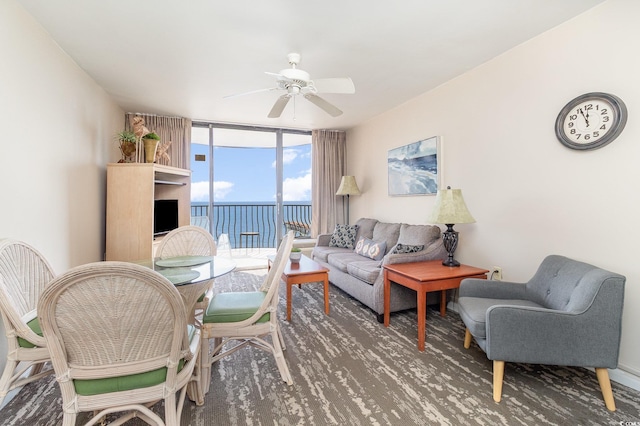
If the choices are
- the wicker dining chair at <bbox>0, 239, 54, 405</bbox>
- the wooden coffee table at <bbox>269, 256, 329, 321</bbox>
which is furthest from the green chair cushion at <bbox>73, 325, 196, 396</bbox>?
the wooden coffee table at <bbox>269, 256, 329, 321</bbox>

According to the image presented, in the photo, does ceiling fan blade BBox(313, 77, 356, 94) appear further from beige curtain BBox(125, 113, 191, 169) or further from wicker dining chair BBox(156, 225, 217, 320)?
beige curtain BBox(125, 113, 191, 169)

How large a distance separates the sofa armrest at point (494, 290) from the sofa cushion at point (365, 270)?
0.91 meters

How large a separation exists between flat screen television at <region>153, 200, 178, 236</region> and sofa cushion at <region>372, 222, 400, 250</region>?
2.97m

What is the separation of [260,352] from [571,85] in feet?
10.6

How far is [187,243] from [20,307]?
118cm

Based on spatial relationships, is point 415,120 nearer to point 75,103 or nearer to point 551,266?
point 551,266

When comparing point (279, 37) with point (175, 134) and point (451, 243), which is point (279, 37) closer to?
point (451, 243)

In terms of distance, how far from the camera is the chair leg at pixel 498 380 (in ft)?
5.78

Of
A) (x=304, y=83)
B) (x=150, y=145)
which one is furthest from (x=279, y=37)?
(x=150, y=145)

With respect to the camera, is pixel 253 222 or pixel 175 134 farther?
pixel 253 222

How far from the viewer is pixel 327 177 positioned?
5578mm

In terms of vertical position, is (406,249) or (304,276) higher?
(406,249)

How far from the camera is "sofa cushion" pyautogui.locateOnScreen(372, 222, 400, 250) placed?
12.8ft

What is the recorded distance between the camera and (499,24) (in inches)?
88.4
